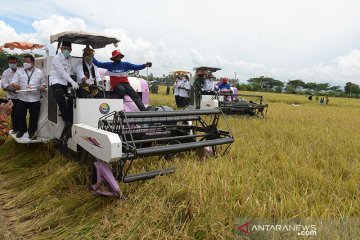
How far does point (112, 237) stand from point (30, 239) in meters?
0.89

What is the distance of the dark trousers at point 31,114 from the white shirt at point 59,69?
122 centimetres

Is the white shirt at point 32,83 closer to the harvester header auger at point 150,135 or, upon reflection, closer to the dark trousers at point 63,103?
the dark trousers at point 63,103

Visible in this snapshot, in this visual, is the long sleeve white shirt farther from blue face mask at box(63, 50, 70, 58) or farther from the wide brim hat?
blue face mask at box(63, 50, 70, 58)

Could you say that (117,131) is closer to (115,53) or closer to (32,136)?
(115,53)

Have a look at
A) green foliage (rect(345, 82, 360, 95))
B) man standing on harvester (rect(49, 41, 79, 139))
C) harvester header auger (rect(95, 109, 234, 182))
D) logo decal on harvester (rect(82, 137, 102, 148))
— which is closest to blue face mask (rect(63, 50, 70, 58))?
man standing on harvester (rect(49, 41, 79, 139))

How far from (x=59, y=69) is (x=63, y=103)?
556mm

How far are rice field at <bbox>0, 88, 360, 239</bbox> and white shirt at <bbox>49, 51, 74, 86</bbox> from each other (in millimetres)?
1269

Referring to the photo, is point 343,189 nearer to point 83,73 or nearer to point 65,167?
point 65,167

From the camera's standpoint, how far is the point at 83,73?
552 centimetres

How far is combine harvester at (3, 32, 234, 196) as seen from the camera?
3365mm

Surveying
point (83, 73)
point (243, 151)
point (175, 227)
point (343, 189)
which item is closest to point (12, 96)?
point (83, 73)

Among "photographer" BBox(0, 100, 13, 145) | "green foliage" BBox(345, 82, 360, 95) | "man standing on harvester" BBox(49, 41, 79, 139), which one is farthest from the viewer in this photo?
"green foliage" BBox(345, 82, 360, 95)

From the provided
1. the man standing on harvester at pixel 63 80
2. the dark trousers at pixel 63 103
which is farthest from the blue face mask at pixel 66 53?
the dark trousers at pixel 63 103

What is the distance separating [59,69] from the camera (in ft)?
17.0
